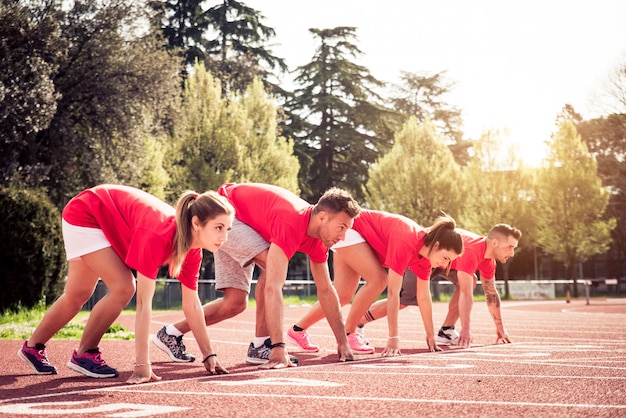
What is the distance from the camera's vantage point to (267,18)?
151 ft

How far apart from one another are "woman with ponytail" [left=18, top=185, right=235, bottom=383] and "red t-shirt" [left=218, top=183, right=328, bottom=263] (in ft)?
2.43

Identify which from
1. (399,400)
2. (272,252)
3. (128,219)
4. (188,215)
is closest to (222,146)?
(272,252)

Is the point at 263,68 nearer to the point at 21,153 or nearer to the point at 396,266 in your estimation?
the point at 21,153

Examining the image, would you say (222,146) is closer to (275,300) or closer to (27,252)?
(27,252)

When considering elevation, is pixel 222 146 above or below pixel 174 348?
above

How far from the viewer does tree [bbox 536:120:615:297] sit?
40219 mm

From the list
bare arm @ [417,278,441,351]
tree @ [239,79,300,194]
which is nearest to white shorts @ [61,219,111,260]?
bare arm @ [417,278,441,351]

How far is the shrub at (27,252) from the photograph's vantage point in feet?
45.8

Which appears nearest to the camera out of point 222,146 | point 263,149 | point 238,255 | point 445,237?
point 238,255

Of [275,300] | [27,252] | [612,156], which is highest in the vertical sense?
[612,156]

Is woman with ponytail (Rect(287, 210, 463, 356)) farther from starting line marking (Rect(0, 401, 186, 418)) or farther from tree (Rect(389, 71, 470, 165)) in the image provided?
tree (Rect(389, 71, 470, 165))

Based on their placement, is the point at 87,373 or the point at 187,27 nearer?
the point at 87,373

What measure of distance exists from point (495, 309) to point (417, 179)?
1189 inches

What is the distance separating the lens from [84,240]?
5.91 metres
